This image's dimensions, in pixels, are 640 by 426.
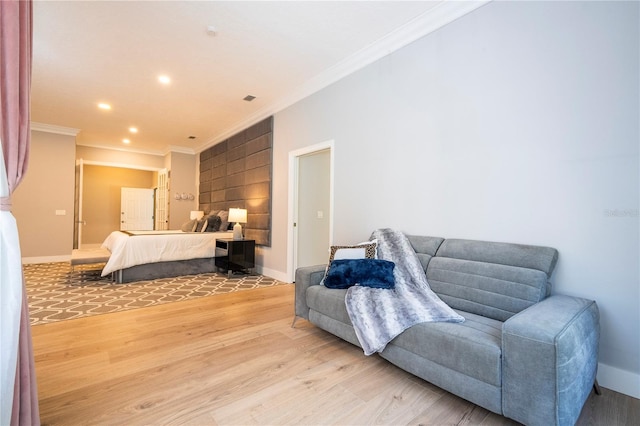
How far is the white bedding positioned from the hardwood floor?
1.57 meters

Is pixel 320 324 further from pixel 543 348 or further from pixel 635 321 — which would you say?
pixel 635 321

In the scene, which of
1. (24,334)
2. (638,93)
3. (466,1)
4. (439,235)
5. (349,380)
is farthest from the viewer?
(439,235)

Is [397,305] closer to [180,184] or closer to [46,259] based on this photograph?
[180,184]

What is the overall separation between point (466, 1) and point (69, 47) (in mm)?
4161

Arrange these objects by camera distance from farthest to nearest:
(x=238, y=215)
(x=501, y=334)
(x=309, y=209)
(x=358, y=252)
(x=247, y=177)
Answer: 1. (x=247, y=177)
2. (x=238, y=215)
3. (x=309, y=209)
4. (x=358, y=252)
5. (x=501, y=334)

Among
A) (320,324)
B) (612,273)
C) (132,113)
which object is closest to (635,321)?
(612,273)

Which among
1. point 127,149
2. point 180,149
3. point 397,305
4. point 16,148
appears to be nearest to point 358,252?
point 397,305

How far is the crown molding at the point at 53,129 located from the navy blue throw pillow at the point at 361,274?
7.07m

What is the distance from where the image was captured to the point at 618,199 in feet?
5.77

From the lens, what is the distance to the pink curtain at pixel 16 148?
3.92 feet

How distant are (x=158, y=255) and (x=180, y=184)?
374 cm

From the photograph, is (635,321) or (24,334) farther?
(635,321)

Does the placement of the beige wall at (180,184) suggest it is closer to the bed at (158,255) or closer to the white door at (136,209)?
the white door at (136,209)

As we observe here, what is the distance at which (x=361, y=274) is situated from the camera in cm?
244
